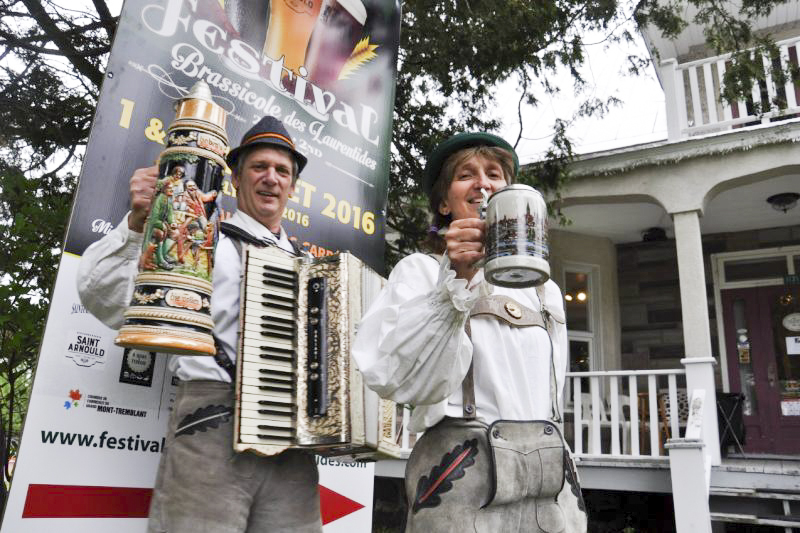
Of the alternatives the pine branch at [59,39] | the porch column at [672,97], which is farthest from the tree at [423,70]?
the porch column at [672,97]

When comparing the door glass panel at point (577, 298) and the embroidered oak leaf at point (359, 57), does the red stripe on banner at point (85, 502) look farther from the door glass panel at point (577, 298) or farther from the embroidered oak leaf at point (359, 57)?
the door glass panel at point (577, 298)

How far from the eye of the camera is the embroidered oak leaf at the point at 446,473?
1.59 meters

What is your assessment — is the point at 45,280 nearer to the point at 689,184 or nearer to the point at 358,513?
the point at 358,513

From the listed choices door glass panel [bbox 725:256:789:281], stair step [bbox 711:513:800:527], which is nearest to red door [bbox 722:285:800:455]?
door glass panel [bbox 725:256:789:281]

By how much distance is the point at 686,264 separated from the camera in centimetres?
689

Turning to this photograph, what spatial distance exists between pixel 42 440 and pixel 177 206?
3.46 ft

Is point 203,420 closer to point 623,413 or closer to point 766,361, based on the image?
point 623,413

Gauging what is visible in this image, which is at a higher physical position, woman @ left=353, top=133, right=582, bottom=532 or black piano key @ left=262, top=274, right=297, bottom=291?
black piano key @ left=262, top=274, right=297, bottom=291

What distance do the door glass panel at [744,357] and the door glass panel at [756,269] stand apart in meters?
0.35

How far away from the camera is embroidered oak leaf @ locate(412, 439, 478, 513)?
159 cm

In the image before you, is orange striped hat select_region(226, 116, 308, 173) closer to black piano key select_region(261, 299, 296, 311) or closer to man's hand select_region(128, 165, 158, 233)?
man's hand select_region(128, 165, 158, 233)

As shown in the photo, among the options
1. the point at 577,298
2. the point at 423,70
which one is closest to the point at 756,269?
the point at 577,298

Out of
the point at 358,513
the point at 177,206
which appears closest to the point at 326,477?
the point at 358,513

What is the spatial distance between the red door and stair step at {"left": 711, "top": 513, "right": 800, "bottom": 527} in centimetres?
316
